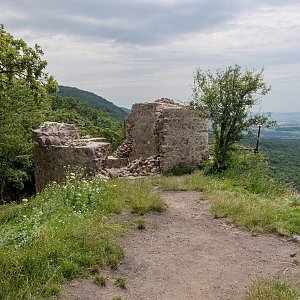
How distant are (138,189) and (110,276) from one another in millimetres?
4377

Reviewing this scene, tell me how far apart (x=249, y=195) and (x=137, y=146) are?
23.9 feet

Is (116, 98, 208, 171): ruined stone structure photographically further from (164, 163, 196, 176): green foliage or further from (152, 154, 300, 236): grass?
(152, 154, 300, 236): grass

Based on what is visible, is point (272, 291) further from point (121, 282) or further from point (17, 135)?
point (17, 135)

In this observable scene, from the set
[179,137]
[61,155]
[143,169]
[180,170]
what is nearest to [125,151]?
[143,169]

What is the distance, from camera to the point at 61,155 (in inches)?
463

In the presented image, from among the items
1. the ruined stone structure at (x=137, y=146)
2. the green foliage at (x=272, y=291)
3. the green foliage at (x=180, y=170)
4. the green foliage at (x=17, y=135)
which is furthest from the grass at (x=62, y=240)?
the green foliage at (x=17, y=135)

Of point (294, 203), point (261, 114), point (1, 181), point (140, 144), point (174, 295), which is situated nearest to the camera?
point (174, 295)

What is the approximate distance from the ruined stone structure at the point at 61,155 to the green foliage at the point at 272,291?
6.77 meters

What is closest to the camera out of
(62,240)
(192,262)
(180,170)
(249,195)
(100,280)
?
(100,280)

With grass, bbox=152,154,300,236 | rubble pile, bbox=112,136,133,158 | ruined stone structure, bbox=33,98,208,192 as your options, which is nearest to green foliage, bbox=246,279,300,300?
grass, bbox=152,154,300,236

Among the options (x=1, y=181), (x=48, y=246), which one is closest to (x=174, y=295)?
(x=48, y=246)

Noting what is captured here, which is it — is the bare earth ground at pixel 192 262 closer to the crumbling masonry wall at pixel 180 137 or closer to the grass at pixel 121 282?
the grass at pixel 121 282

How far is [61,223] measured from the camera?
21.6 feet

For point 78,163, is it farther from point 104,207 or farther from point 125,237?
point 125,237
